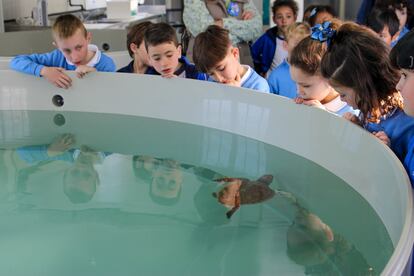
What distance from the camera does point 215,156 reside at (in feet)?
4.21

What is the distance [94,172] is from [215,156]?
29 cm

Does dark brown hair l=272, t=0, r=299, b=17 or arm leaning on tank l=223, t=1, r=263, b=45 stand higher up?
dark brown hair l=272, t=0, r=299, b=17

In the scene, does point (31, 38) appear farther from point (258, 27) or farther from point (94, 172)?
point (94, 172)

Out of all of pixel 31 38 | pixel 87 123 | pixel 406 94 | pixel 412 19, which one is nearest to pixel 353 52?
pixel 406 94

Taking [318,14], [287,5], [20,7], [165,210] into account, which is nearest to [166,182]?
[165,210]

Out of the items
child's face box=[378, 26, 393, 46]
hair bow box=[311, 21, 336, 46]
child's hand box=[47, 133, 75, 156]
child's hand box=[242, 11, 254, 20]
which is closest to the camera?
hair bow box=[311, 21, 336, 46]

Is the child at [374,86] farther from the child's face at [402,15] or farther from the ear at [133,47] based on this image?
the child's face at [402,15]

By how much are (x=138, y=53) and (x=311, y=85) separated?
29.2 inches

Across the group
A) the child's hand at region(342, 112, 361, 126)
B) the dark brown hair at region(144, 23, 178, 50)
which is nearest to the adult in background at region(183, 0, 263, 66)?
the dark brown hair at region(144, 23, 178, 50)

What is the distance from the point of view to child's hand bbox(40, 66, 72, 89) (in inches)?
62.7

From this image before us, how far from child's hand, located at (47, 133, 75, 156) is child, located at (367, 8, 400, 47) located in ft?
3.69

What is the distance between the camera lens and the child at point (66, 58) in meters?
1.60

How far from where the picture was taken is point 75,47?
5.58ft

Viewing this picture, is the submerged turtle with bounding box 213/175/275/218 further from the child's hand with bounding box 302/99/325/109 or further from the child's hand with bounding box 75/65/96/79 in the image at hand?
the child's hand with bounding box 75/65/96/79
